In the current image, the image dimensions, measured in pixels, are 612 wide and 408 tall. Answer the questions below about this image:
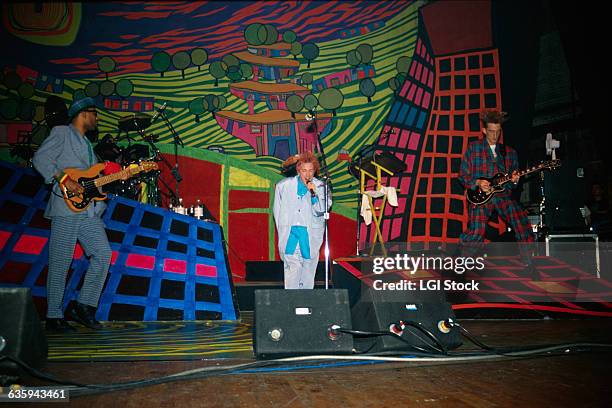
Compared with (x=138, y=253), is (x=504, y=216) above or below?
above

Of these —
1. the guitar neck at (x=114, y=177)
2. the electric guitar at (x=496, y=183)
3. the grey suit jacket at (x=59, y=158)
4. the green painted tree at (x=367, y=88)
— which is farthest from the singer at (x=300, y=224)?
the green painted tree at (x=367, y=88)

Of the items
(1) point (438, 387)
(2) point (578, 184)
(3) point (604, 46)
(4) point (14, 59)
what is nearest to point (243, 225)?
(4) point (14, 59)

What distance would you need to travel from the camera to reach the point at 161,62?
7324 millimetres

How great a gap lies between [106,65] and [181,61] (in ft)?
3.28

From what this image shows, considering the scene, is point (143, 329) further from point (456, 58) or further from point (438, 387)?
point (456, 58)

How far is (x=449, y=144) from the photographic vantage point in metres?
7.68

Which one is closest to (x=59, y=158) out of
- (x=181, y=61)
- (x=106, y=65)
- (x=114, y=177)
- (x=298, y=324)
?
(x=114, y=177)

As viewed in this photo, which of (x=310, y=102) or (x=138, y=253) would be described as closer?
(x=138, y=253)

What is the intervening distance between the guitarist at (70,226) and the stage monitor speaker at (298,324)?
2273 mm

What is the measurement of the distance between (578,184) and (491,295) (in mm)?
2017

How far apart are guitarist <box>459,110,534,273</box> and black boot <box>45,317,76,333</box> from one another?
162 inches

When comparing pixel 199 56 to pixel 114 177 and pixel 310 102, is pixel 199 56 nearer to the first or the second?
pixel 310 102

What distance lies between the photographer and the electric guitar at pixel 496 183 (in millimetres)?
6023

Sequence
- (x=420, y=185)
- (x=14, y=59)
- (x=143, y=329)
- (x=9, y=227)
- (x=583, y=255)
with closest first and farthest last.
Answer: (x=143, y=329) → (x=9, y=227) → (x=583, y=255) → (x=14, y=59) → (x=420, y=185)
